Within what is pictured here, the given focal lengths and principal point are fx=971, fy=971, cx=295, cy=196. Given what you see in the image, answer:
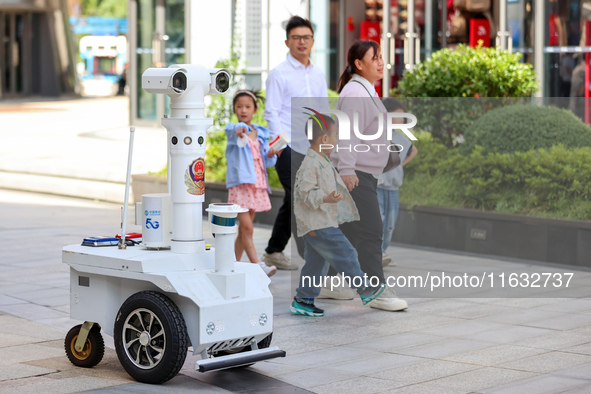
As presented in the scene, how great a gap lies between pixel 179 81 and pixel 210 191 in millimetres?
6777

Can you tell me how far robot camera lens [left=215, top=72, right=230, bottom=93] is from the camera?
5266 millimetres

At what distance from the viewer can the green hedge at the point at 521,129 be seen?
876 cm

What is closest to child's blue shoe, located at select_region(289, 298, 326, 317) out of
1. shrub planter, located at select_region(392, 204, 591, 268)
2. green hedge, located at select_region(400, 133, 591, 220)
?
green hedge, located at select_region(400, 133, 591, 220)

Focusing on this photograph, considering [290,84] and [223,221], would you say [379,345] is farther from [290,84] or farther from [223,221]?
[290,84]

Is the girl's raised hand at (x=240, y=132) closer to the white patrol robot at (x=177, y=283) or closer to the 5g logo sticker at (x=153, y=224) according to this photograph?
the white patrol robot at (x=177, y=283)

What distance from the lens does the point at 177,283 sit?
16.0 ft

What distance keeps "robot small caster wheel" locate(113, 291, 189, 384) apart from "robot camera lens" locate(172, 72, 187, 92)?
3.50 ft

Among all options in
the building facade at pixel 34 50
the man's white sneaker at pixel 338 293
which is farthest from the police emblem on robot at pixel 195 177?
the building facade at pixel 34 50

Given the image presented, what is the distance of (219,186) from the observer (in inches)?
458

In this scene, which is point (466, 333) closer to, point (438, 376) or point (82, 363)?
point (438, 376)

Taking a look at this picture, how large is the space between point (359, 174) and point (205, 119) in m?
1.86

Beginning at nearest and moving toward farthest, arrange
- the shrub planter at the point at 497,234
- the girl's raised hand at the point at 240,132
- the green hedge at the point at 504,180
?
the girl's raised hand at the point at 240,132 < the shrub planter at the point at 497,234 < the green hedge at the point at 504,180

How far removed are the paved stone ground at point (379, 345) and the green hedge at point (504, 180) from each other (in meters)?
0.67

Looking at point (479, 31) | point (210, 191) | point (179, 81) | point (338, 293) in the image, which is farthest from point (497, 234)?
point (479, 31)
